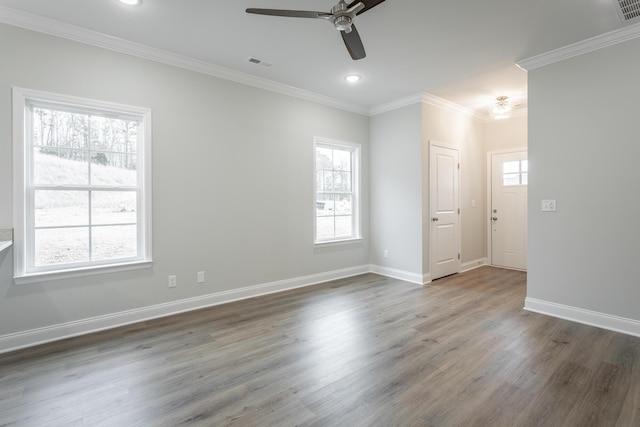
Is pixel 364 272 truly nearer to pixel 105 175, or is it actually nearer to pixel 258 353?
pixel 258 353

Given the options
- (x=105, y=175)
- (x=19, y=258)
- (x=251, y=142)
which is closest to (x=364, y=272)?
(x=251, y=142)

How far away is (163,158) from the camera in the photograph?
329cm

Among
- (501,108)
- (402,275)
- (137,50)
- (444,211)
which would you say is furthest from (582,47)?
(137,50)

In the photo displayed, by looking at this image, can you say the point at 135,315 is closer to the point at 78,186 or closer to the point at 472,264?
the point at 78,186

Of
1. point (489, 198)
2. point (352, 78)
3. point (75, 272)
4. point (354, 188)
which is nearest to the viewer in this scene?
point (75, 272)

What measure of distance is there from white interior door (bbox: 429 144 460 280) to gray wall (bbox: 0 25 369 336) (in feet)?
4.95

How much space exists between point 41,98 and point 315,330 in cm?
327

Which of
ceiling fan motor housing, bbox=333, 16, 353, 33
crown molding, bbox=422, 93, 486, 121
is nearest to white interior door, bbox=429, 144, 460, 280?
crown molding, bbox=422, 93, 486, 121

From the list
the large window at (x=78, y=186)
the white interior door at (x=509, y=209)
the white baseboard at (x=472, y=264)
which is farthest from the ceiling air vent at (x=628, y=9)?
the large window at (x=78, y=186)

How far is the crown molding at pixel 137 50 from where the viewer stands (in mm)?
2602

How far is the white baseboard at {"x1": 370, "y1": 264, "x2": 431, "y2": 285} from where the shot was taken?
4598mm

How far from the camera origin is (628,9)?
2.51 meters

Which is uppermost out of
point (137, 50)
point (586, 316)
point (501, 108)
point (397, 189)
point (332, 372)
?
point (137, 50)

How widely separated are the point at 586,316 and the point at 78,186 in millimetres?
5195
